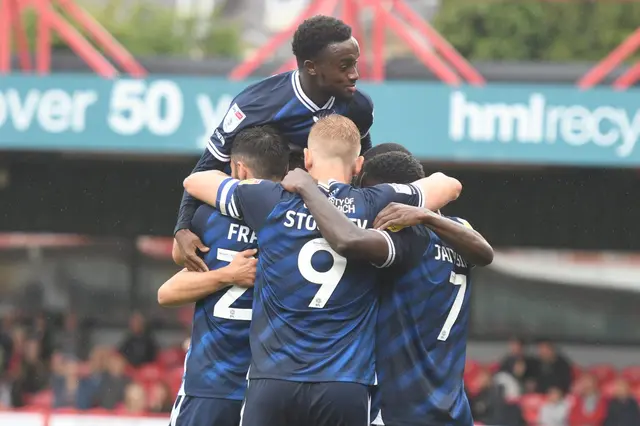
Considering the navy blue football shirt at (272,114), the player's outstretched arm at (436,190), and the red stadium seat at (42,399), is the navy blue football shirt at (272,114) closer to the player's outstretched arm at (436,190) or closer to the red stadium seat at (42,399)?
the player's outstretched arm at (436,190)

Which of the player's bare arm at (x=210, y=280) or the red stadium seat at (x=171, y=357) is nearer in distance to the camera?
the player's bare arm at (x=210, y=280)

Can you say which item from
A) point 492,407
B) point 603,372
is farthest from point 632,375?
point 492,407

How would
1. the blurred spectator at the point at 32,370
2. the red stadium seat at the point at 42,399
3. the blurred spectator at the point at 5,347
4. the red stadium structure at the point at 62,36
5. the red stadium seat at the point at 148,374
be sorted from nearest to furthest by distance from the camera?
the red stadium structure at the point at 62,36, the red stadium seat at the point at 148,374, the red stadium seat at the point at 42,399, the blurred spectator at the point at 32,370, the blurred spectator at the point at 5,347

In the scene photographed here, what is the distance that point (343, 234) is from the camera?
13.4 ft

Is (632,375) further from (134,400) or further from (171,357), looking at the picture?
(134,400)

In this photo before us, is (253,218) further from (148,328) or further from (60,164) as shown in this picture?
(148,328)

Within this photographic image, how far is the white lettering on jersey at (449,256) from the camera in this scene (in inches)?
173

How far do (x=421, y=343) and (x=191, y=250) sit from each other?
949 millimetres

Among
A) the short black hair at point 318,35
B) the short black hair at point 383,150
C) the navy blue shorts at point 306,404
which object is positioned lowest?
the navy blue shorts at point 306,404

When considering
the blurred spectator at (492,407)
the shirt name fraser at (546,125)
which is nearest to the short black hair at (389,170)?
the shirt name fraser at (546,125)

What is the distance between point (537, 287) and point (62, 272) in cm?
608

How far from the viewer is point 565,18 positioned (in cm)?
2734

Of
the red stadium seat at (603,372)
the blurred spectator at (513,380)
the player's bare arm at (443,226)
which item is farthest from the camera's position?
the red stadium seat at (603,372)

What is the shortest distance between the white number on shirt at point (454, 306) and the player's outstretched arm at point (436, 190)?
26cm
